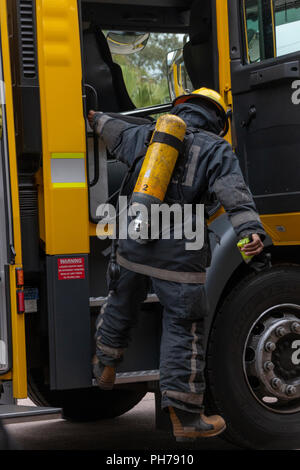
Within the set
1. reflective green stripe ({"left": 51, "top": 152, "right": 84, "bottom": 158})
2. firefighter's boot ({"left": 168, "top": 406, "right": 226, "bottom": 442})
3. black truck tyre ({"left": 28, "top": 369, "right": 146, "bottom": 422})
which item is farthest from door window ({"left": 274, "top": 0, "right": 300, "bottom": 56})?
black truck tyre ({"left": 28, "top": 369, "right": 146, "bottom": 422})

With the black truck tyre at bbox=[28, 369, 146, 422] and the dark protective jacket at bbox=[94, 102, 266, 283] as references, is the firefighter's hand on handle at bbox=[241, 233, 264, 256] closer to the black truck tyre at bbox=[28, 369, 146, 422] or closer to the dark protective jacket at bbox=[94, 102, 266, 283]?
the dark protective jacket at bbox=[94, 102, 266, 283]

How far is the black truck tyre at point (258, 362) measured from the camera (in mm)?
4812

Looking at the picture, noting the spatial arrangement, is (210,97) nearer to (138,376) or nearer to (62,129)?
(62,129)

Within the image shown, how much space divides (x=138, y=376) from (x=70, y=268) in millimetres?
681

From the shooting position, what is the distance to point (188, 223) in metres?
4.47

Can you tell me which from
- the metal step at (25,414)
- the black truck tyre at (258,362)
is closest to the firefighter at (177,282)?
the black truck tyre at (258,362)

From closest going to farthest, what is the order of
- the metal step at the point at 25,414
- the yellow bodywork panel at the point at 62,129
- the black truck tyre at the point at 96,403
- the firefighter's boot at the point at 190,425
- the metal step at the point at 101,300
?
the metal step at the point at 25,414 → the yellow bodywork panel at the point at 62,129 → the firefighter's boot at the point at 190,425 → the metal step at the point at 101,300 → the black truck tyre at the point at 96,403

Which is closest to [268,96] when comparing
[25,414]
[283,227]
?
[283,227]

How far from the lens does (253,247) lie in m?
4.25

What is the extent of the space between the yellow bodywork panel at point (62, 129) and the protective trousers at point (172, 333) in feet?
1.11

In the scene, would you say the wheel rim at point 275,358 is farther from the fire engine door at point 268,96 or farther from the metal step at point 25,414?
the metal step at point 25,414

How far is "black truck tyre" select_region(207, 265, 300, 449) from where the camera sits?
189 inches
